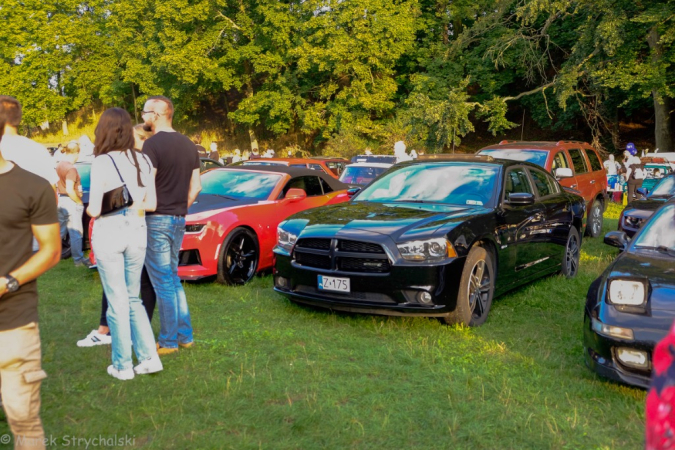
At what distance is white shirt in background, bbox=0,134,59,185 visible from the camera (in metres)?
5.08

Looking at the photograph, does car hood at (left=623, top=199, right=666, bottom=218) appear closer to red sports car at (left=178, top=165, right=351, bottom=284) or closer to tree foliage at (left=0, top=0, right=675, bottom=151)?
red sports car at (left=178, top=165, right=351, bottom=284)

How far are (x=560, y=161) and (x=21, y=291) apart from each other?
1067cm

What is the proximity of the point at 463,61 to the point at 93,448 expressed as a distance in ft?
118

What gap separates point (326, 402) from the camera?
13.9ft

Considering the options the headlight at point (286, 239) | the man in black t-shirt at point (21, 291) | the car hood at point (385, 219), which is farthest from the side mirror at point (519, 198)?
the man in black t-shirt at point (21, 291)

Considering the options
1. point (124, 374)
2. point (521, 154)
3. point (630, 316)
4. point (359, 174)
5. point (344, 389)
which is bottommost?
point (344, 389)

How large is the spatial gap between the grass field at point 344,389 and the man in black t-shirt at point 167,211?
0.34 metres

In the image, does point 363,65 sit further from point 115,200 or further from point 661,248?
point 115,200

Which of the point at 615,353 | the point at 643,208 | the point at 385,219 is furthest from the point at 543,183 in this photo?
the point at 615,353

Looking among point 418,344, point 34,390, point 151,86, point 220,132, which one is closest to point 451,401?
point 418,344

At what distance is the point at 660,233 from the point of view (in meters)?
5.23

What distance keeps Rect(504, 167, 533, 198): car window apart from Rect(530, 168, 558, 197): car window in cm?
28

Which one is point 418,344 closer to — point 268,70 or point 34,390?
point 34,390

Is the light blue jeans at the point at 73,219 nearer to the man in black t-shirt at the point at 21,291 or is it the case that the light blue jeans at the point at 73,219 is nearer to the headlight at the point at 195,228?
the headlight at the point at 195,228
